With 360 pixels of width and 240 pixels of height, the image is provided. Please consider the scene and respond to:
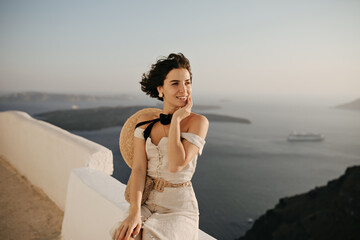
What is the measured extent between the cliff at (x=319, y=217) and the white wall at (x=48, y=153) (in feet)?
131

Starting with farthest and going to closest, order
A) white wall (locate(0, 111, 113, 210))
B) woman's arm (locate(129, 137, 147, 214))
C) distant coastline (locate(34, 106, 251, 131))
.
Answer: distant coastline (locate(34, 106, 251, 131)) < white wall (locate(0, 111, 113, 210)) < woman's arm (locate(129, 137, 147, 214))

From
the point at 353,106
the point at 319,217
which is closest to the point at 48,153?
the point at 319,217

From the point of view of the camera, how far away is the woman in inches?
44.6

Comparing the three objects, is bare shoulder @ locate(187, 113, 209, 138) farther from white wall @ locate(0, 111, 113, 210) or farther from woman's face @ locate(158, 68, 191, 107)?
white wall @ locate(0, 111, 113, 210)

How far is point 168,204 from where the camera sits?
4.01 ft

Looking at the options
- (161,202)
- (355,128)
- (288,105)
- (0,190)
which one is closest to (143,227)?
(161,202)

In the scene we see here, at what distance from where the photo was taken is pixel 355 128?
88750 mm

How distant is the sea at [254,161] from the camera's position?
4697cm

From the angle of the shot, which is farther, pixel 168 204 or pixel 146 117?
pixel 146 117

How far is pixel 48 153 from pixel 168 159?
2.26 meters

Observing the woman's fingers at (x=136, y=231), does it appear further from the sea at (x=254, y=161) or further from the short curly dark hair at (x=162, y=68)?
the sea at (x=254, y=161)

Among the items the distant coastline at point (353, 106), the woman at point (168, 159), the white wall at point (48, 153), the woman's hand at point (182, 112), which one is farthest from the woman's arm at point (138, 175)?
the distant coastline at point (353, 106)

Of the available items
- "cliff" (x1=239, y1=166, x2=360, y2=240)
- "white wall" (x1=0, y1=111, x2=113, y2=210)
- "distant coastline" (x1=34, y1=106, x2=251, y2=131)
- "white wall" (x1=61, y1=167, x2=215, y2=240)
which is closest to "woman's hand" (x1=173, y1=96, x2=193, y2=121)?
"white wall" (x1=61, y1=167, x2=215, y2=240)

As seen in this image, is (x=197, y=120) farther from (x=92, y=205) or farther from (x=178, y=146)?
(x=92, y=205)
